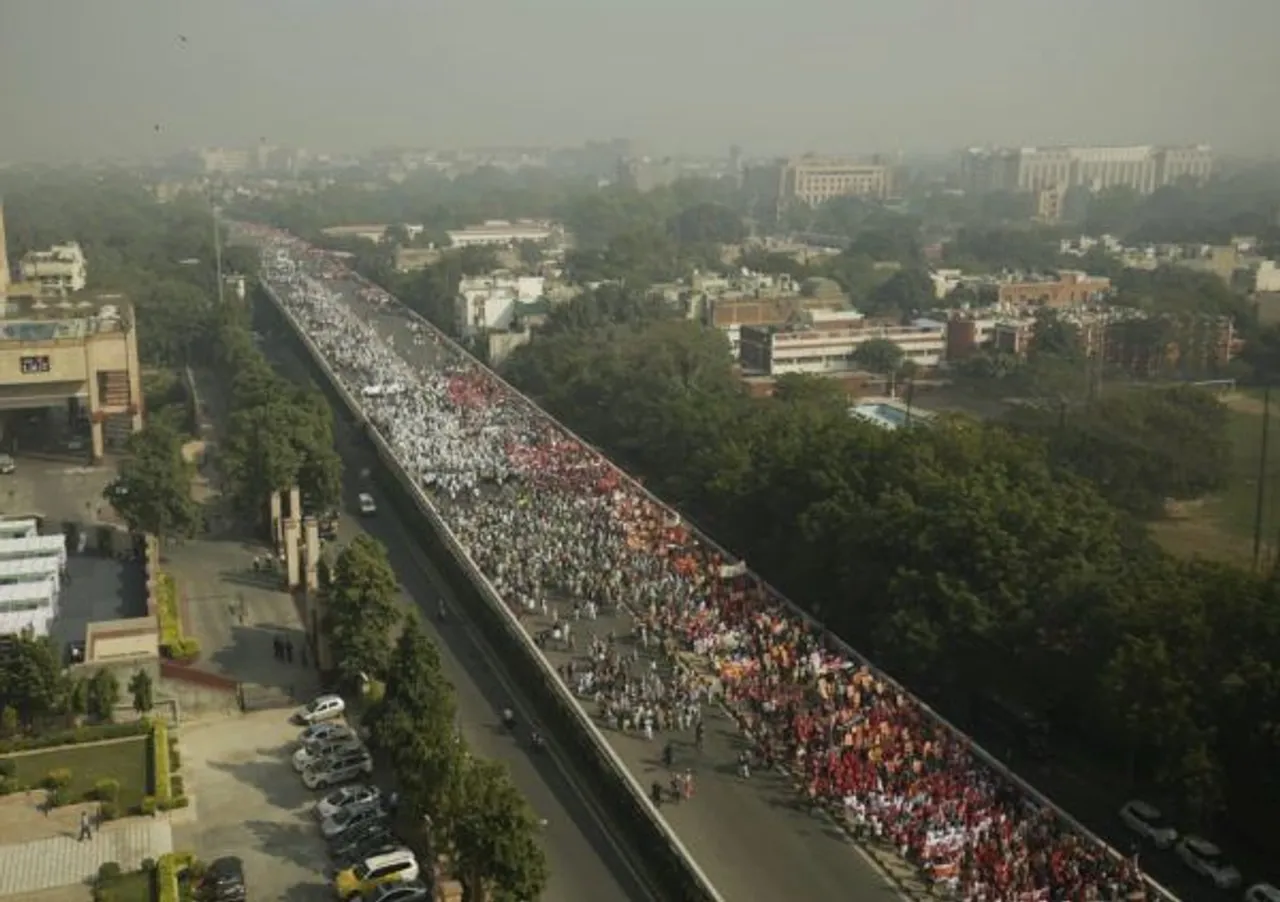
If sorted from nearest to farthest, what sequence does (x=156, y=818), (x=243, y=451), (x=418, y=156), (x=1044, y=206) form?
(x=156, y=818) < (x=243, y=451) < (x=1044, y=206) < (x=418, y=156)

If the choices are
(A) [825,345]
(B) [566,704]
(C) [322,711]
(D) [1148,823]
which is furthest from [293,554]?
(A) [825,345]

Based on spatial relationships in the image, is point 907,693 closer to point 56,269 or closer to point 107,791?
point 107,791

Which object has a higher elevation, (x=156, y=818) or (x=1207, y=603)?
(x=1207, y=603)

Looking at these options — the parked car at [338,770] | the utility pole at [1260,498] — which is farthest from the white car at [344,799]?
the utility pole at [1260,498]

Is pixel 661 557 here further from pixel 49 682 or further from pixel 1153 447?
pixel 1153 447

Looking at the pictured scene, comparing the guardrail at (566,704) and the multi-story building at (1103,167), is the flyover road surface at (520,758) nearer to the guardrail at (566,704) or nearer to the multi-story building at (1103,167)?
the guardrail at (566,704)

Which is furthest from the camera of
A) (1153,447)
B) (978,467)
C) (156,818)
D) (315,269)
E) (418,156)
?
(418,156)

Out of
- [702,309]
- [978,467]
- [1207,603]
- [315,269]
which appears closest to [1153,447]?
[978,467]

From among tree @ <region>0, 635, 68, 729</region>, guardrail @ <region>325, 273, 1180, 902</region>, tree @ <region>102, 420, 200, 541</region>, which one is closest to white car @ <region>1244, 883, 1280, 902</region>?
guardrail @ <region>325, 273, 1180, 902</region>
